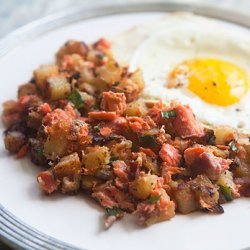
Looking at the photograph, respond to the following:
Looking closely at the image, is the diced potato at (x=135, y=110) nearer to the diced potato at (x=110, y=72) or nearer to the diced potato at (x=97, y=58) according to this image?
the diced potato at (x=110, y=72)

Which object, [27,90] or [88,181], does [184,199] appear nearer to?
[88,181]

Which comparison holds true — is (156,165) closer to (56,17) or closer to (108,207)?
(108,207)

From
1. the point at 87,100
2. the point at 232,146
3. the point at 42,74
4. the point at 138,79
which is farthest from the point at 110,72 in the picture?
the point at 232,146

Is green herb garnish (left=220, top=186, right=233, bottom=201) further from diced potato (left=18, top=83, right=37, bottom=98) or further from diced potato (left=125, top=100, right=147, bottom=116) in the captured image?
diced potato (left=18, top=83, right=37, bottom=98)

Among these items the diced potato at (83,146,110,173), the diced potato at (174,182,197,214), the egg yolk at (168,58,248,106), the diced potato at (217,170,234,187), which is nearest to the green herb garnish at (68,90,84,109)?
the diced potato at (83,146,110,173)

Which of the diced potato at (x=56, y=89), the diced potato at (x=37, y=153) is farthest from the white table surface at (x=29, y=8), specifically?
the diced potato at (x=37, y=153)

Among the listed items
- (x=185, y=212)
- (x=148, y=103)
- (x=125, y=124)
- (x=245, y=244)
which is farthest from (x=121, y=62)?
(x=245, y=244)
